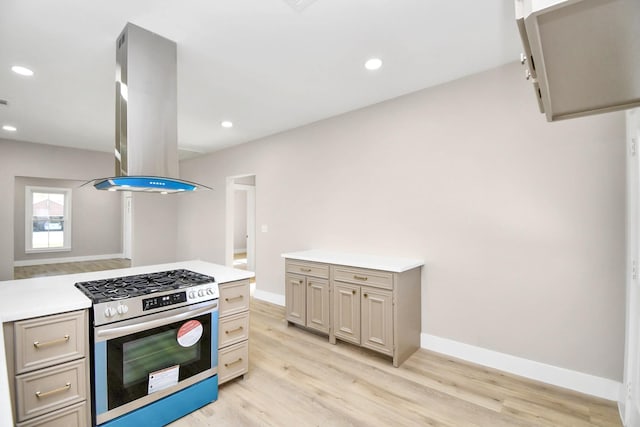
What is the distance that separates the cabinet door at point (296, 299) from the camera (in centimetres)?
338

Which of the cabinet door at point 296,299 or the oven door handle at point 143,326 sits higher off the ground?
the oven door handle at point 143,326

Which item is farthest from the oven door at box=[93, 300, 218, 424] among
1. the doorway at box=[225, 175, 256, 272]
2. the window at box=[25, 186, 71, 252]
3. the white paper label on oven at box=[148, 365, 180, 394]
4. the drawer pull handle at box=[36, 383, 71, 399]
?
the window at box=[25, 186, 71, 252]

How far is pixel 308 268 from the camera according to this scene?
3322 mm

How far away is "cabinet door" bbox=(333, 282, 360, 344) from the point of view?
2.90m

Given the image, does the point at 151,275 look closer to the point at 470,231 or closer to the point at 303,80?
the point at 303,80

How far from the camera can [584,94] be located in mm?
870

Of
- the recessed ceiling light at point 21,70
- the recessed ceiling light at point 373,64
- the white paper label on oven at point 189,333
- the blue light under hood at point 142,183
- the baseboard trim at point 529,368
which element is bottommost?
the baseboard trim at point 529,368

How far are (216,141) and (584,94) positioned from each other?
16.9 feet

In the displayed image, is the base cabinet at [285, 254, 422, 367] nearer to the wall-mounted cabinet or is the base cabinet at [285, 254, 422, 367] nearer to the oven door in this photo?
the oven door

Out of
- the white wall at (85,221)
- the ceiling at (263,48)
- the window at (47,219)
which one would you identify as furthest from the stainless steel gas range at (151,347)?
the window at (47,219)

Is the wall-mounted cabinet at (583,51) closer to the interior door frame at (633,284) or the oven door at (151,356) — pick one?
the interior door frame at (633,284)

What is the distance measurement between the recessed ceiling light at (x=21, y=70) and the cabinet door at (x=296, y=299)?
127 inches

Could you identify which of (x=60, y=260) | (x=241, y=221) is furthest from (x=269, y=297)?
(x=60, y=260)

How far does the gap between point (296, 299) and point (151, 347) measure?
1816mm
